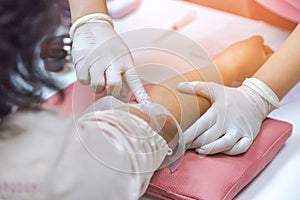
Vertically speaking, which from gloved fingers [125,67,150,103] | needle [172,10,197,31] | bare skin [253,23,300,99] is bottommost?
needle [172,10,197,31]

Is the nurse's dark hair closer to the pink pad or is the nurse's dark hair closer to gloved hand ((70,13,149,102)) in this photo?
gloved hand ((70,13,149,102))

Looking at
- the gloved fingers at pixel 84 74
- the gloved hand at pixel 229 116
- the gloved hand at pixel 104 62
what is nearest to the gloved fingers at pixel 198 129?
the gloved hand at pixel 229 116

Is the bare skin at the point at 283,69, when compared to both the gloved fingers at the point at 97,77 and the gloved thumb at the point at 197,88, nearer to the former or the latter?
the gloved thumb at the point at 197,88

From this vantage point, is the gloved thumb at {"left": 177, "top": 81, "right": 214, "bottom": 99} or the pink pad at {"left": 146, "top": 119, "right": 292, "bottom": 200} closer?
the pink pad at {"left": 146, "top": 119, "right": 292, "bottom": 200}

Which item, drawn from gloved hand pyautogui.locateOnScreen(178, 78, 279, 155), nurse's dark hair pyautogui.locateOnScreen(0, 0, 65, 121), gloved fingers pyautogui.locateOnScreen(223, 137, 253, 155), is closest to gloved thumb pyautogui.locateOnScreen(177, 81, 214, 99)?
gloved hand pyautogui.locateOnScreen(178, 78, 279, 155)

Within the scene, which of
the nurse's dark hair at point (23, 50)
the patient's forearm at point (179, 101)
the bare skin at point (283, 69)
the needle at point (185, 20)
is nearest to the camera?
the nurse's dark hair at point (23, 50)

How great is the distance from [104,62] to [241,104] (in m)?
0.28

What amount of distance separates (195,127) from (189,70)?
0.52 feet

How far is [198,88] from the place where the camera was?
0.98 metres

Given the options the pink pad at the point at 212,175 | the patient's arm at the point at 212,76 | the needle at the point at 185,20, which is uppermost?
the patient's arm at the point at 212,76

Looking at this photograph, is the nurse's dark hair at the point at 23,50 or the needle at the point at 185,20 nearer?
the nurse's dark hair at the point at 23,50

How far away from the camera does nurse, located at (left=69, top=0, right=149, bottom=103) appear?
3.05 ft

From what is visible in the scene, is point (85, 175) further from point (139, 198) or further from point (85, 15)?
point (85, 15)

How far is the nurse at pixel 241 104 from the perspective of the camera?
93 centimetres
